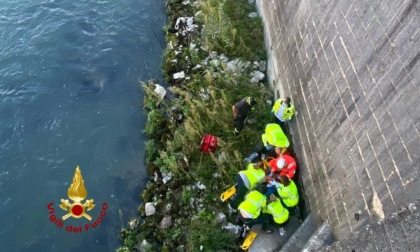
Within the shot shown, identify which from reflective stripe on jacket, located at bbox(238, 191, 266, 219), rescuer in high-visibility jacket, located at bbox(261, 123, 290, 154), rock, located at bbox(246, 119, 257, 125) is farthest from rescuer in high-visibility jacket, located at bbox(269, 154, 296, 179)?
rock, located at bbox(246, 119, 257, 125)

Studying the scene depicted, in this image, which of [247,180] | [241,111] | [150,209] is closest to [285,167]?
[247,180]

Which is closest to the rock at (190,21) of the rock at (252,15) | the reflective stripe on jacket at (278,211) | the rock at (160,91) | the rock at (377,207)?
the rock at (252,15)

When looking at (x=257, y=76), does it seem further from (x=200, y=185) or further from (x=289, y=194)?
(x=289, y=194)

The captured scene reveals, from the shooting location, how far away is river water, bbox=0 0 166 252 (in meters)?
7.55

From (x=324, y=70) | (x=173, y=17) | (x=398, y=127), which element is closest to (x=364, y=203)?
(x=398, y=127)

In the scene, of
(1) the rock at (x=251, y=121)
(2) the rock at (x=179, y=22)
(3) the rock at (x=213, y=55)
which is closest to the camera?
(1) the rock at (x=251, y=121)

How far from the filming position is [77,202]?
715 centimetres

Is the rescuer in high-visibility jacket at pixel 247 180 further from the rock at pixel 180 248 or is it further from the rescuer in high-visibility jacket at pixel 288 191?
the rock at pixel 180 248

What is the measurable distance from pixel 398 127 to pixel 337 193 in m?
1.47

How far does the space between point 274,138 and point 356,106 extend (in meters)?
2.02

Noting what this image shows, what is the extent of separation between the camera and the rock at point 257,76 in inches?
346

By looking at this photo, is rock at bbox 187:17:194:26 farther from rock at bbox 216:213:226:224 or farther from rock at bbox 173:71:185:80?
Answer: rock at bbox 216:213:226:224

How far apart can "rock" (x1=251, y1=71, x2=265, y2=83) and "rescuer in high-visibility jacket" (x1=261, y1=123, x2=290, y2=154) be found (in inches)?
68.8

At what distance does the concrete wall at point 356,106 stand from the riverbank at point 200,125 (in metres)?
1.32
